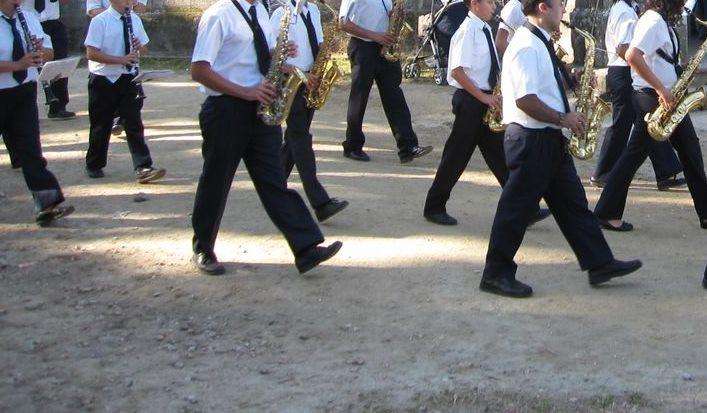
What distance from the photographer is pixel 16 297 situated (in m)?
6.36

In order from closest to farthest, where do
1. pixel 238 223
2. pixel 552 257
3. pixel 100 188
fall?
1. pixel 552 257
2. pixel 238 223
3. pixel 100 188

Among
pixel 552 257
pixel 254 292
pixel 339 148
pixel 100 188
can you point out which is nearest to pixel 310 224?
pixel 254 292

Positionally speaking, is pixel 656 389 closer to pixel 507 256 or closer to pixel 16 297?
pixel 507 256

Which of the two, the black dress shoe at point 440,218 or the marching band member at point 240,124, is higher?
the marching band member at point 240,124

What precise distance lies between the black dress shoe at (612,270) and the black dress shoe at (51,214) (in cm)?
384

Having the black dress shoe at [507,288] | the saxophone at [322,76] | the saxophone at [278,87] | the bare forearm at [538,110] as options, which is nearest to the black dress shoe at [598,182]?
the saxophone at [322,76]

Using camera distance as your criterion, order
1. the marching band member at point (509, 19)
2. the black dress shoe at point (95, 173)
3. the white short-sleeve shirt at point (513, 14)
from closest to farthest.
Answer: the marching band member at point (509, 19) < the white short-sleeve shirt at point (513, 14) < the black dress shoe at point (95, 173)

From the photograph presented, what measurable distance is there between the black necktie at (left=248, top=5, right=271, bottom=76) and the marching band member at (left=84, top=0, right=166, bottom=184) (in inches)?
110

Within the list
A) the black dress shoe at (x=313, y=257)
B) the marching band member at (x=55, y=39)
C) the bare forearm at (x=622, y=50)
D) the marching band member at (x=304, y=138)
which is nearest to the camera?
the black dress shoe at (x=313, y=257)

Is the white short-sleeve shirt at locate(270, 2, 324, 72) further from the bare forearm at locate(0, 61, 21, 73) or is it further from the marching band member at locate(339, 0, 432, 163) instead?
the bare forearm at locate(0, 61, 21, 73)

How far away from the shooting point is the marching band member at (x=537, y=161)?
5934 mm

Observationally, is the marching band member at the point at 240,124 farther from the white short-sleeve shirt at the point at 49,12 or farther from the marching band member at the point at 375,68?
the white short-sleeve shirt at the point at 49,12

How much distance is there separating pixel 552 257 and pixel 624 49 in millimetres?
2150

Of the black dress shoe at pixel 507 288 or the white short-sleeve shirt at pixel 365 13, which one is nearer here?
the black dress shoe at pixel 507 288
